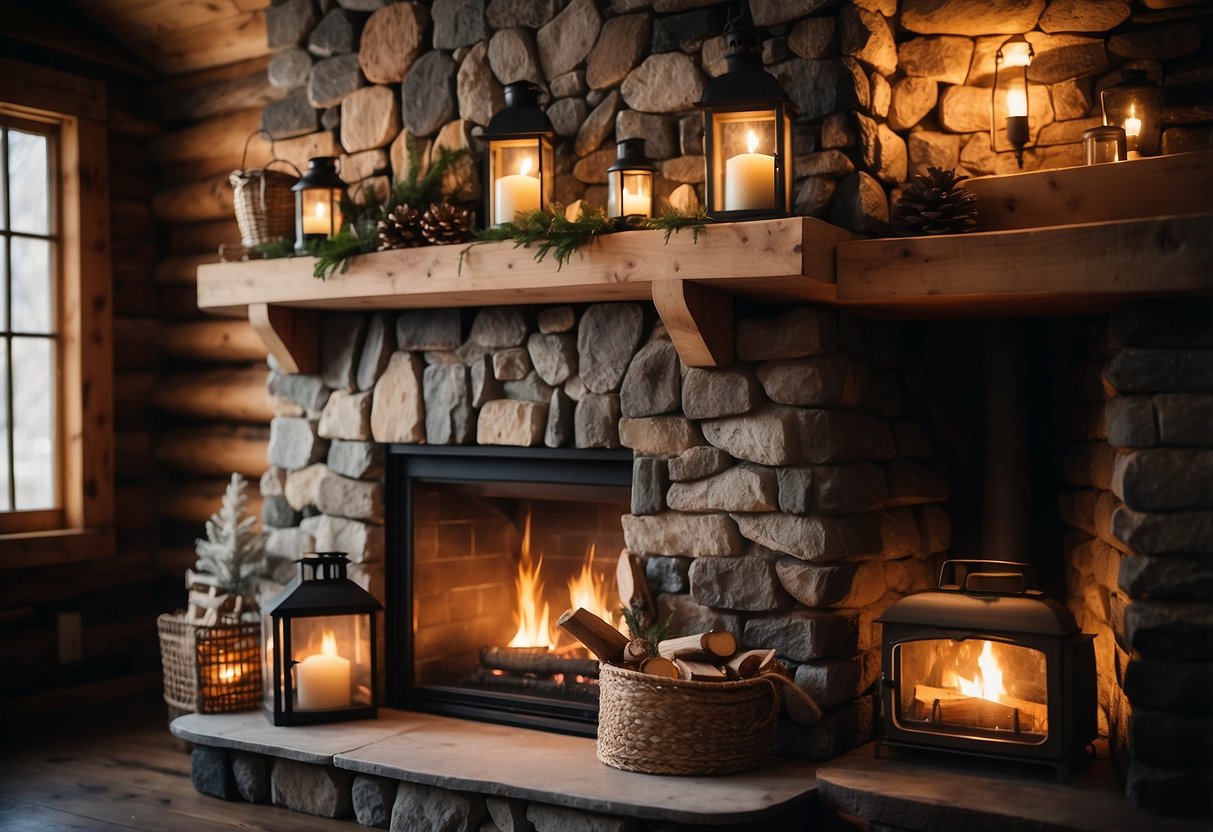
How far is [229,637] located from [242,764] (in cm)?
51

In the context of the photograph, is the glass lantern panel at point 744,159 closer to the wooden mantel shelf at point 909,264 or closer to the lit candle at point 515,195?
the wooden mantel shelf at point 909,264

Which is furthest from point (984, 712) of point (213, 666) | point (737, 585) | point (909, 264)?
point (213, 666)

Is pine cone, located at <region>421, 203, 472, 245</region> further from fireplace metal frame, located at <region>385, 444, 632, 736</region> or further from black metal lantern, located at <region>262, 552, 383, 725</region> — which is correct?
black metal lantern, located at <region>262, 552, 383, 725</region>

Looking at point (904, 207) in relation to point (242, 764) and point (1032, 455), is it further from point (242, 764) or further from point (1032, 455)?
point (242, 764)

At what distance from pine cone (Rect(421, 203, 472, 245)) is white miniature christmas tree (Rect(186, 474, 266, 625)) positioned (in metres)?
1.33

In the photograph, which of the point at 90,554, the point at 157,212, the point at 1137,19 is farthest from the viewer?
the point at 157,212

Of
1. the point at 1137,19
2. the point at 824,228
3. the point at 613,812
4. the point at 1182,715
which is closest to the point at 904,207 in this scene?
the point at 824,228

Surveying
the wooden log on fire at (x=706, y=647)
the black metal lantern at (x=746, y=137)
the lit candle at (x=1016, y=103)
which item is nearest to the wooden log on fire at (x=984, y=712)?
the wooden log on fire at (x=706, y=647)

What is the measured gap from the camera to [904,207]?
11.2ft

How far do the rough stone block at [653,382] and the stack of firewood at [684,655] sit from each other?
63 centimetres

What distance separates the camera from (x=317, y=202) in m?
4.09

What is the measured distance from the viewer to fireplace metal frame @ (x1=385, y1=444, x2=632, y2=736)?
3.88 m

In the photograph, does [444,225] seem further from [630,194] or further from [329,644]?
[329,644]

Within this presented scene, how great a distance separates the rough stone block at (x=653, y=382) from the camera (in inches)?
144
